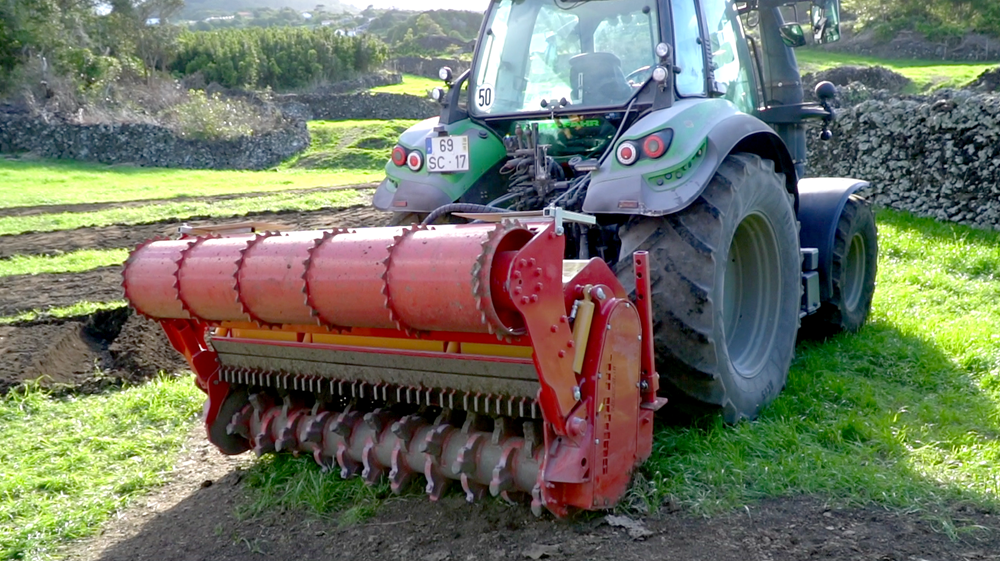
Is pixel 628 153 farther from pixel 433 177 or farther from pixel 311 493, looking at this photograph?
pixel 311 493

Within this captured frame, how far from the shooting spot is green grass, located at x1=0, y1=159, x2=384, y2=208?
1766cm

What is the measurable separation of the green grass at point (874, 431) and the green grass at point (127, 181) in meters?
15.0

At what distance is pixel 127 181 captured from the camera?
2125 centimetres

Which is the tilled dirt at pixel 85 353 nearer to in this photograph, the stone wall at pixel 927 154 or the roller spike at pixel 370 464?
the roller spike at pixel 370 464

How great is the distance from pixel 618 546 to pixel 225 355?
2016 mm

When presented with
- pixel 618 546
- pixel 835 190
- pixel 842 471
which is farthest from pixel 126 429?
pixel 835 190

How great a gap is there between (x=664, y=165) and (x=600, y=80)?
1.01 metres

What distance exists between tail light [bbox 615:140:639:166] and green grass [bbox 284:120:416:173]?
21709mm

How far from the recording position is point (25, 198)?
16.8 m

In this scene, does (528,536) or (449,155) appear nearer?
(528,536)

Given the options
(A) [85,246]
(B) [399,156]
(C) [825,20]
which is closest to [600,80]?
(B) [399,156]

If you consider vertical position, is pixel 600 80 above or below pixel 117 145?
above

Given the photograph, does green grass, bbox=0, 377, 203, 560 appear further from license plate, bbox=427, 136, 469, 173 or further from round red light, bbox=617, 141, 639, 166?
round red light, bbox=617, 141, 639, 166

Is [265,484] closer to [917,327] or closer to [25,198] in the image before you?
[917,327]
